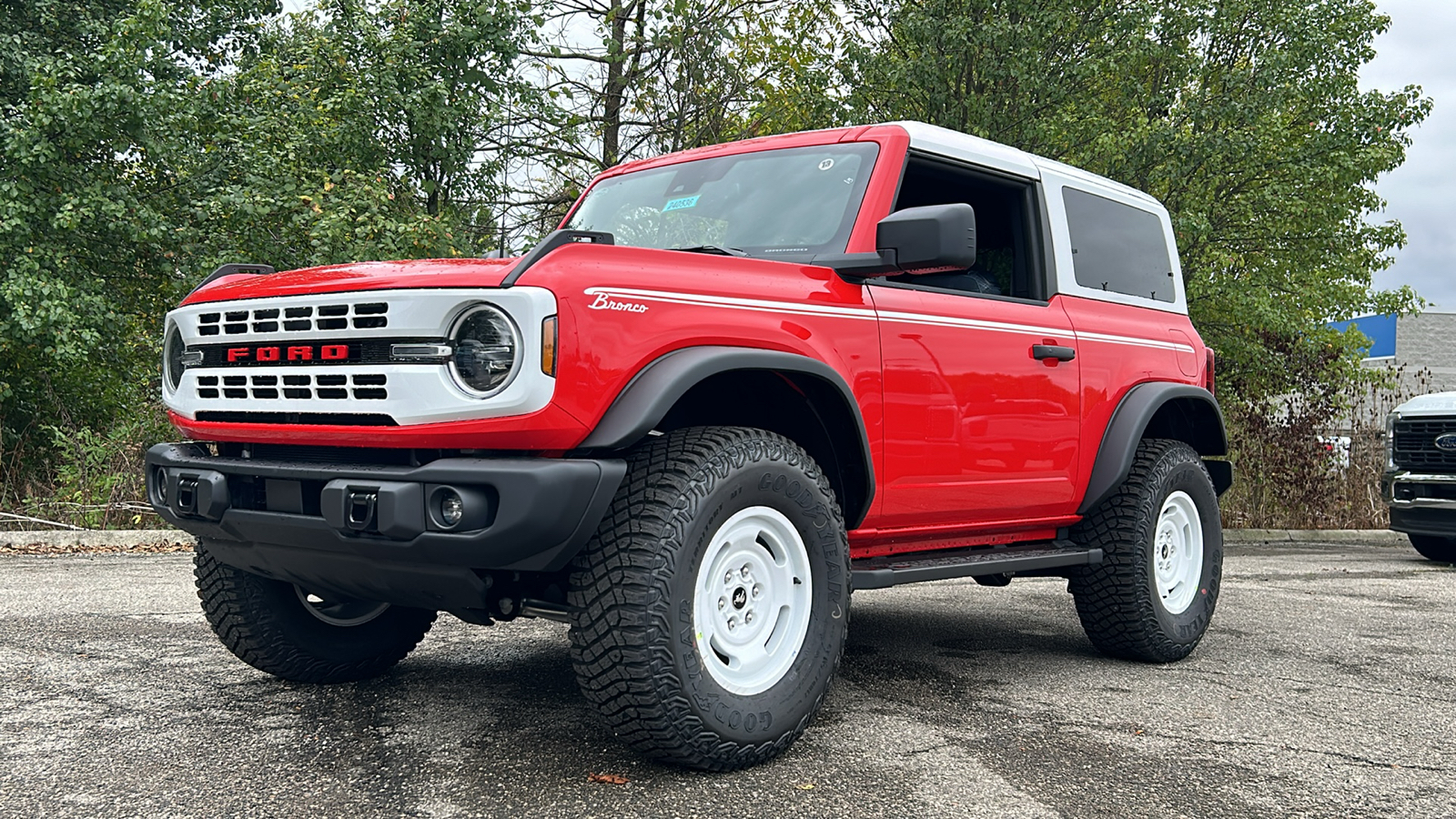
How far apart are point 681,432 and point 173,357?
5.75 ft

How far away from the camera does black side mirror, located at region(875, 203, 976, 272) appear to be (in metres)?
3.81

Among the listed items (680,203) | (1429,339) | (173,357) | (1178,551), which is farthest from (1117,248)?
(1429,339)

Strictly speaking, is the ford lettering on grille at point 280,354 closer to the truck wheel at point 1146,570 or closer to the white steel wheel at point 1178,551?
the truck wheel at point 1146,570

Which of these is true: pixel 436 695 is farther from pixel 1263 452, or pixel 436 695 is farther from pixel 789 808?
pixel 1263 452

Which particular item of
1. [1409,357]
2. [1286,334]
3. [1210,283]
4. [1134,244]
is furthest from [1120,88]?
[1409,357]

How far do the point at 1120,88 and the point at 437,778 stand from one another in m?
13.1

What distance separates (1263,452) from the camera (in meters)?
14.2

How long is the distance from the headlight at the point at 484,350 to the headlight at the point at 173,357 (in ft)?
4.15

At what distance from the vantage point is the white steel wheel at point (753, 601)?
3.46m

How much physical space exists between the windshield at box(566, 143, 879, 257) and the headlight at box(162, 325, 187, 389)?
1584mm

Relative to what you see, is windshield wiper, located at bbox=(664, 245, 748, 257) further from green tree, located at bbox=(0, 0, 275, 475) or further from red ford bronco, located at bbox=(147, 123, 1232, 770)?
green tree, located at bbox=(0, 0, 275, 475)

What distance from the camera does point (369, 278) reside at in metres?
3.31

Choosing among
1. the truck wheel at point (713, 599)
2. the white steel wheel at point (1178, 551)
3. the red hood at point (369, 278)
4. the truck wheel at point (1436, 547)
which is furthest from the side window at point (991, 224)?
the truck wheel at point (1436, 547)

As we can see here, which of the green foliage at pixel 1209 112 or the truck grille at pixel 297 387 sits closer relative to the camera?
the truck grille at pixel 297 387
